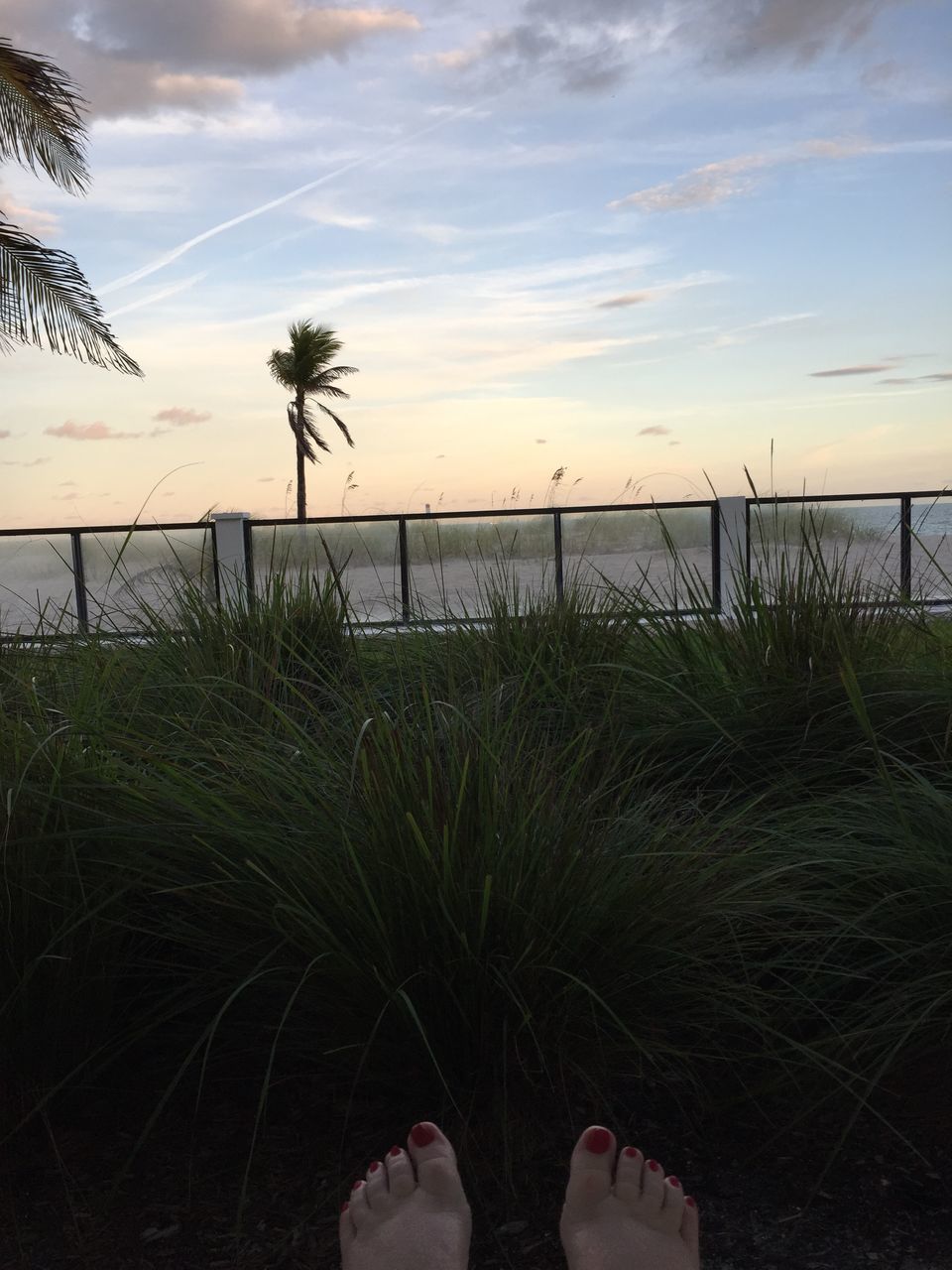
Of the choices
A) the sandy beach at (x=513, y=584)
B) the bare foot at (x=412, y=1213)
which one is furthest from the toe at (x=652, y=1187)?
the sandy beach at (x=513, y=584)

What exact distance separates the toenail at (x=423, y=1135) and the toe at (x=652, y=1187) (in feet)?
1.13

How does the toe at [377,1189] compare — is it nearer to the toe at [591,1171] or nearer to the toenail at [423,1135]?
the toenail at [423,1135]

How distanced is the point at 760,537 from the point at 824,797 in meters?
1.19

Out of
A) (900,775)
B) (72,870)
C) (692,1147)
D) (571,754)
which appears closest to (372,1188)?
(692,1147)

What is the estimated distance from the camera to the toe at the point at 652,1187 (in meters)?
1.62

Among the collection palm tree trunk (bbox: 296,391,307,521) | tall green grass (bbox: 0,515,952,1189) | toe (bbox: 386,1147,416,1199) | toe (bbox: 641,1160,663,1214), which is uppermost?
palm tree trunk (bbox: 296,391,307,521)

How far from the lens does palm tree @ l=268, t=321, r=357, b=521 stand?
35844 millimetres

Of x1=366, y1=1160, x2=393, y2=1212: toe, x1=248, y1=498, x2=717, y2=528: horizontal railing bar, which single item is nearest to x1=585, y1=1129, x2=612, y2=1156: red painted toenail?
x1=366, y1=1160, x2=393, y2=1212: toe

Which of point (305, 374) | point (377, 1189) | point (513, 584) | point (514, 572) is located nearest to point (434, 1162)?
point (377, 1189)

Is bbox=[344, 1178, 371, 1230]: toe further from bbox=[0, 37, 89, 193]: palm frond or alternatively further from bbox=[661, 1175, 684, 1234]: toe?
bbox=[0, 37, 89, 193]: palm frond

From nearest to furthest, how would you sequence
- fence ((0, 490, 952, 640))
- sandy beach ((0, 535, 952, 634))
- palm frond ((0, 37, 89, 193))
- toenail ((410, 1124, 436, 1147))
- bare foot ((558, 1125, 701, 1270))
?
bare foot ((558, 1125, 701, 1270)) → toenail ((410, 1124, 436, 1147)) → fence ((0, 490, 952, 640)) → sandy beach ((0, 535, 952, 634)) → palm frond ((0, 37, 89, 193))

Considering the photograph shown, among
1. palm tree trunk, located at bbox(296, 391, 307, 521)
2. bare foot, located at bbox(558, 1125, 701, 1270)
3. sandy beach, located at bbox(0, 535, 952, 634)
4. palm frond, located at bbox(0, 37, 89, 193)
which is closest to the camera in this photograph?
bare foot, located at bbox(558, 1125, 701, 1270)

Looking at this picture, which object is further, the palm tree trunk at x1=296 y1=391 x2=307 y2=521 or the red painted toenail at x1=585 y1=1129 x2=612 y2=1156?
→ the palm tree trunk at x1=296 y1=391 x2=307 y2=521

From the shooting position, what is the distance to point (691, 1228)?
1592mm
